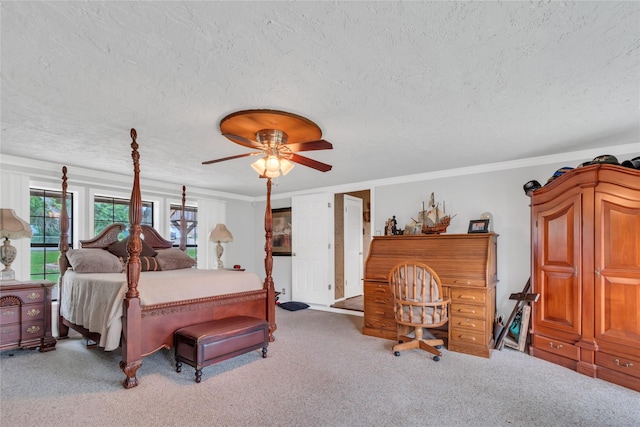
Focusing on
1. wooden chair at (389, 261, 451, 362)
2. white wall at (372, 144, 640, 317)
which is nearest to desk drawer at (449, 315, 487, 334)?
wooden chair at (389, 261, 451, 362)

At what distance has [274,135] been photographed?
9.16 ft

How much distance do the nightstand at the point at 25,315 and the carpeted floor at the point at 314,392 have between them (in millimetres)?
142

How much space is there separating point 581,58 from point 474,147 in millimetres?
1769

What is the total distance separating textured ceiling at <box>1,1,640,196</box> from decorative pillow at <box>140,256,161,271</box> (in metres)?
1.60

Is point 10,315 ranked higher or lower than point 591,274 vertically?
lower

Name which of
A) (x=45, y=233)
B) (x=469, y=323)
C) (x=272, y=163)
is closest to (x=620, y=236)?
(x=469, y=323)

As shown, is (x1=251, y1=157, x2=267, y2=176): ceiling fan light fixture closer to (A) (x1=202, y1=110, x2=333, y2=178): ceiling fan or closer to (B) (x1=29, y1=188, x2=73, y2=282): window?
(A) (x1=202, y1=110, x2=333, y2=178): ceiling fan

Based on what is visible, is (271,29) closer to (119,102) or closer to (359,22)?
(359,22)

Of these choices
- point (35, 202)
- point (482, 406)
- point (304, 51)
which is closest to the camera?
point (304, 51)

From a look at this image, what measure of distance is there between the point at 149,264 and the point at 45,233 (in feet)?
4.40

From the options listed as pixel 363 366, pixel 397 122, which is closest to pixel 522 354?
pixel 363 366

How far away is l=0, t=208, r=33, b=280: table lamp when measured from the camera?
3432 millimetres

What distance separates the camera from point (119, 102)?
7.79ft

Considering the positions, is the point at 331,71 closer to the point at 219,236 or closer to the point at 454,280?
the point at 454,280
